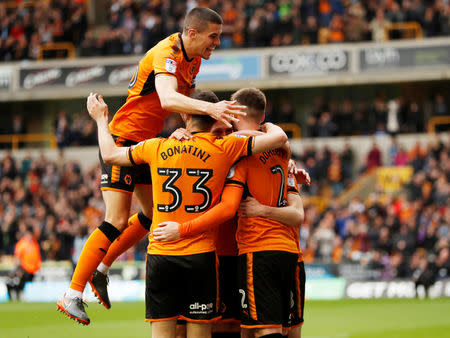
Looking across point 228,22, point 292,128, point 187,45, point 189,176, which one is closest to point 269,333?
point 189,176

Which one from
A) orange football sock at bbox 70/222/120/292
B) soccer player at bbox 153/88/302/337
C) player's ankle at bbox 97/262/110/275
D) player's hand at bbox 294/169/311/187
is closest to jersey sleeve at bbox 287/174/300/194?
soccer player at bbox 153/88/302/337

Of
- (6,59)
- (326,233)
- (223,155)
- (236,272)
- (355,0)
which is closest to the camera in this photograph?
(223,155)

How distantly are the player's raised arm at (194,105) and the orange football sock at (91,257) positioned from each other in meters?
1.40

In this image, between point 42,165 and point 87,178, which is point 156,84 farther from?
point 42,165

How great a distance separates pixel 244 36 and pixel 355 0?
3.96 meters

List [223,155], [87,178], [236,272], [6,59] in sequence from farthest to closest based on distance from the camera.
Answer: [6,59] → [87,178] → [236,272] → [223,155]

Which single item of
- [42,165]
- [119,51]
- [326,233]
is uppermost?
[119,51]

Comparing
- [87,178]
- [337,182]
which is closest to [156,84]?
[337,182]

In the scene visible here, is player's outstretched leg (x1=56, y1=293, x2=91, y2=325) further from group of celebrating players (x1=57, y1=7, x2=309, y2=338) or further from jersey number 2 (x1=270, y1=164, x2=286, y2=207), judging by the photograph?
jersey number 2 (x1=270, y1=164, x2=286, y2=207)

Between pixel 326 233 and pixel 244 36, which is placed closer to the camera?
pixel 326 233

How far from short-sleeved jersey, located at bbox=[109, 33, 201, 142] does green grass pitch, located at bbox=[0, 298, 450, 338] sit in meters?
4.22

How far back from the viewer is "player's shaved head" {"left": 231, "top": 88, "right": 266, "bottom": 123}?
6688 millimetres

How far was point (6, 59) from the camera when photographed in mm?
31750

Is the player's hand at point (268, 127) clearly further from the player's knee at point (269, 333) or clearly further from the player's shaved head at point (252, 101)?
the player's knee at point (269, 333)
